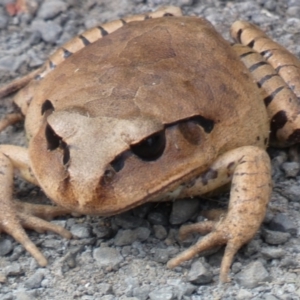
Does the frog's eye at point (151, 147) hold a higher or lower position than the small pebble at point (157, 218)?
higher

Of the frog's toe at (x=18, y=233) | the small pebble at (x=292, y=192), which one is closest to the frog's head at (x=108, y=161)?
the frog's toe at (x=18, y=233)

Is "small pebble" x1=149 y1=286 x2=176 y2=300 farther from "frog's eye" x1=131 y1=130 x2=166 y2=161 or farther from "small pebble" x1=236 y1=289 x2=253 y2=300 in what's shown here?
"frog's eye" x1=131 y1=130 x2=166 y2=161

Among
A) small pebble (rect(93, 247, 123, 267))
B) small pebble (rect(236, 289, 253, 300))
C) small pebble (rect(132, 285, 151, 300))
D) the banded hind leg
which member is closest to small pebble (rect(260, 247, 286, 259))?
small pebble (rect(236, 289, 253, 300))

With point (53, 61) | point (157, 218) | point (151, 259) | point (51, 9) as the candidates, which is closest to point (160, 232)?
point (157, 218)

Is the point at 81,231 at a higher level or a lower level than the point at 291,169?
lower

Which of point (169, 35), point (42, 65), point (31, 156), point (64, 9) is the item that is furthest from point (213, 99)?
point (64, 9)

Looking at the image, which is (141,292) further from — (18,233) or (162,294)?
(18,233)

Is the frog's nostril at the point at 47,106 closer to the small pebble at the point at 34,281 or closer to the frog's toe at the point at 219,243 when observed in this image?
the small pebble at the point at 34,281
